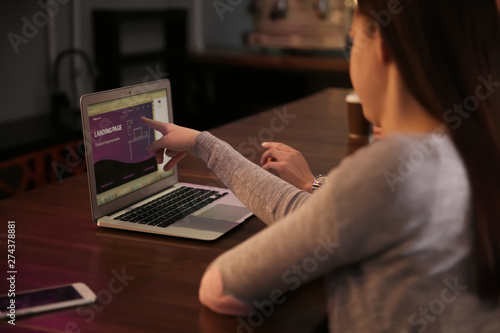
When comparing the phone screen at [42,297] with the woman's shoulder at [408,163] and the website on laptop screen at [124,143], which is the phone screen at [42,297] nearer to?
the website on laptop screen at [124,143]

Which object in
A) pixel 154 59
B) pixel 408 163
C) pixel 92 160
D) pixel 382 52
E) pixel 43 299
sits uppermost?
pixel 382 52

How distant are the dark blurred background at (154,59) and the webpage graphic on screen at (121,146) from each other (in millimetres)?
1673

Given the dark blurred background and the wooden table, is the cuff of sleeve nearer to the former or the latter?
the wooden table

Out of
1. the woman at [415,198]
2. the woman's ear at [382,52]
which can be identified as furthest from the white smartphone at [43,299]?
the woman's ear at [382,52]

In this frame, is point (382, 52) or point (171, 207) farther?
point (171, 207)

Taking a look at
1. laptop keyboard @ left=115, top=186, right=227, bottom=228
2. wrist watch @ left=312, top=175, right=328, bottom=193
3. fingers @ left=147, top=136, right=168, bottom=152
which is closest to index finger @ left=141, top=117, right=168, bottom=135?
fingers @ left=147, top=136, right=168, bottom=152

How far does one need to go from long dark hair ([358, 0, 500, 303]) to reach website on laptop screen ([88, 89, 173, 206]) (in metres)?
0.64

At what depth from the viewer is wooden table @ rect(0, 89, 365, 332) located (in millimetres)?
892

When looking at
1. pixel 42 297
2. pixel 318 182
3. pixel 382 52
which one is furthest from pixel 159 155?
pixel 382 52

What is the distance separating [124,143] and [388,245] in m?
0.69

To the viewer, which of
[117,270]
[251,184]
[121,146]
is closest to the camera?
[117,270]

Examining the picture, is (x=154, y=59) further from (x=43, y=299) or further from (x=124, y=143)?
(x=43, y=299)

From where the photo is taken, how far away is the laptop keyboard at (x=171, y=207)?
1268 mm

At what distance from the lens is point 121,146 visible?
4.32 ft
